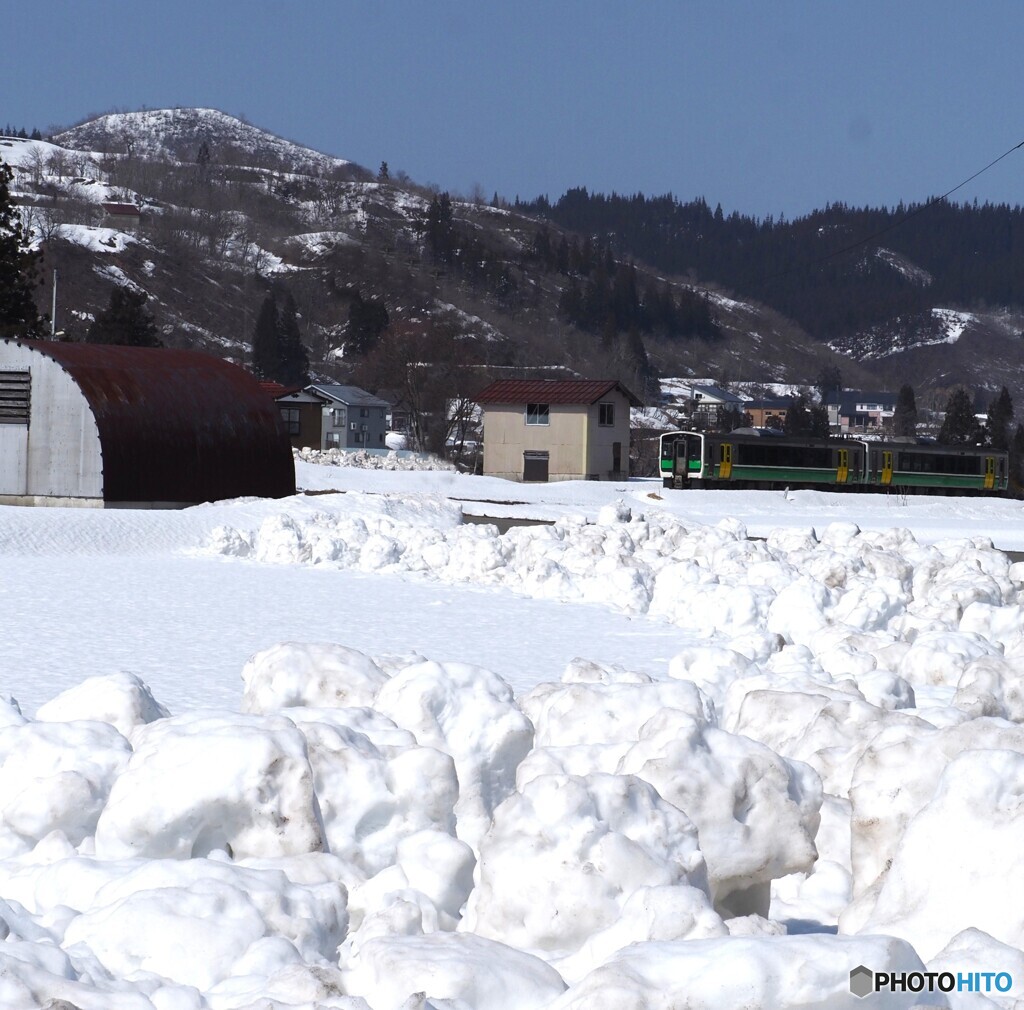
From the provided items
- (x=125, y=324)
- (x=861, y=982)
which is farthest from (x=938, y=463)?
(x=861, y=982)

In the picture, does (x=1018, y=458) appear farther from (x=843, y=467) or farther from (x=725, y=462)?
(x=725, y=462)

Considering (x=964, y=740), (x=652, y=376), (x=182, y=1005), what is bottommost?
(x=182, y=1005)

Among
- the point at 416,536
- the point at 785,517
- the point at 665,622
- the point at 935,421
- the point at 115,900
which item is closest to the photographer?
the point at 115,900

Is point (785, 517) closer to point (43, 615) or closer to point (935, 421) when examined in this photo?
point (43, 615)

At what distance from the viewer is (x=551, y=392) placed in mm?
60375

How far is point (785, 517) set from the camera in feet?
111

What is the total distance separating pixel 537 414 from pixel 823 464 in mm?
12651

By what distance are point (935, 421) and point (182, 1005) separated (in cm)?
16992

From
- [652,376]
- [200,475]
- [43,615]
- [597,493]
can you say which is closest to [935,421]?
[652,376]

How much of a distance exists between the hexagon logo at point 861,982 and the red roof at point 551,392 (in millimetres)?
55291

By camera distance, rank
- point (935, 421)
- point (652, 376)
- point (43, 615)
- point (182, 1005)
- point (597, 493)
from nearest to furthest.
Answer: point (182, 1005) → point (43, 615) → point (597, 493) → point (935, 421) → point (652, 376)

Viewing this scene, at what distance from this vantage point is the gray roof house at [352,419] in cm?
9462

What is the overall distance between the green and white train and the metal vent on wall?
1189 inches

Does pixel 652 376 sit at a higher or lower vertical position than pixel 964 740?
higher
